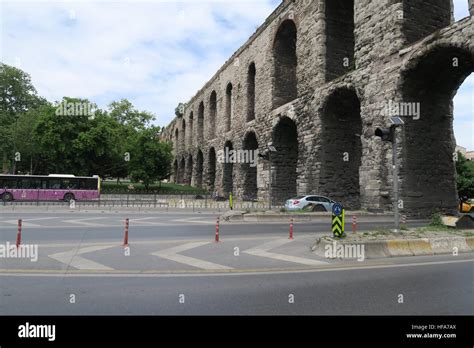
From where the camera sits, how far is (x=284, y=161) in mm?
31578

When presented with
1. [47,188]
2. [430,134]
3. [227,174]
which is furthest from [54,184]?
[430,134]

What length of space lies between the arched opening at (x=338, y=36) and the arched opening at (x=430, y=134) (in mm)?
7217

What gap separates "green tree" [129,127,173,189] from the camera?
44094mm

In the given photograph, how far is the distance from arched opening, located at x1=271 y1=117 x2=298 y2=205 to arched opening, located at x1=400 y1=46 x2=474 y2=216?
12.3 metres

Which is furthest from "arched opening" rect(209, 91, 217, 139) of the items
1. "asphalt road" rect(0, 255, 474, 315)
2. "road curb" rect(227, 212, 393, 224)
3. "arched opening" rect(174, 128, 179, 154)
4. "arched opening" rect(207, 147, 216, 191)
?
"asphalt road" rect(0, 255, 474, 315)

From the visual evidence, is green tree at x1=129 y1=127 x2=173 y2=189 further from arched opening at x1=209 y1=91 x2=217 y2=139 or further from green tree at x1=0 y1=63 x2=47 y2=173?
green tree at x1=0 y1=63 x2=47 y2=173

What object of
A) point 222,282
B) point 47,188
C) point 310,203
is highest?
point 47,188

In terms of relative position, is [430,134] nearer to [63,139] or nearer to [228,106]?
[228,106]

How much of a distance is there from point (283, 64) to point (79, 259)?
2821 centimetres

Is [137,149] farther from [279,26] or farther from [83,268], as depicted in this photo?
[83,268]

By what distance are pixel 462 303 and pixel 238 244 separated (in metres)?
6.44
